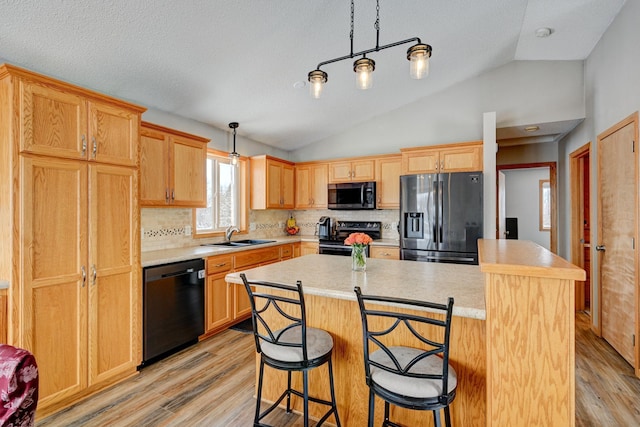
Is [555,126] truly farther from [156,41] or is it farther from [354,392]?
[156,41]

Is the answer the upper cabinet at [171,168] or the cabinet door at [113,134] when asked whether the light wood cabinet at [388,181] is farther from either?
the cabinet door at [113,134]

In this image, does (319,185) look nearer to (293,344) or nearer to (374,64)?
(374,64)

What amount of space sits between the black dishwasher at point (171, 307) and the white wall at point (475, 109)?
2.99m

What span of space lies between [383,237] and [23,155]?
404cm

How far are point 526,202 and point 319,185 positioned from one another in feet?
17.1

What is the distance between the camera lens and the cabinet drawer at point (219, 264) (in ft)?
10.5

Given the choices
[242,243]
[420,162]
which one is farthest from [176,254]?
[420,162]

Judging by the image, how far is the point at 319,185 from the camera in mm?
4988

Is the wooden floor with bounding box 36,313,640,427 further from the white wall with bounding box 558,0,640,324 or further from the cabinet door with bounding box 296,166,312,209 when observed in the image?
the cabinet door with bounding box 296,166,312,209

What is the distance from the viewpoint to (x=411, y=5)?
8.58ft

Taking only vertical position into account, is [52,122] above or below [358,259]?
above

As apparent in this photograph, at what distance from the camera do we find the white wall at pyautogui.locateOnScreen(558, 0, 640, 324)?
8.32 ft

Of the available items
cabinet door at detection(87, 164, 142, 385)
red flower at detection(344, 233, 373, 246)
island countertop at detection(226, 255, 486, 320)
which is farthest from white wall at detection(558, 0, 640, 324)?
cabinet door at detection(87, 164, 142, 385)

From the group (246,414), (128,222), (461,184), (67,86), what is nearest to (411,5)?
(461,184)
